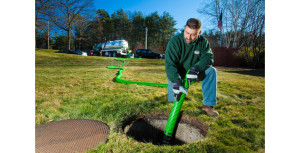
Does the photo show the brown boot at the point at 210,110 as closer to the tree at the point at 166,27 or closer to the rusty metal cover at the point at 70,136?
the rusty metal cover at the point at 70,136

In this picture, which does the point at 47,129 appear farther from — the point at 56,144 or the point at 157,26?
the point at 157,26

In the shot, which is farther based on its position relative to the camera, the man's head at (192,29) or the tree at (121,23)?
the tree at (121,23)

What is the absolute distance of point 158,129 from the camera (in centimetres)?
205

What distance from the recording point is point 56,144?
1.33 m

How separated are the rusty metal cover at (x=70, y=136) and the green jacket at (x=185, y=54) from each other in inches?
36.6

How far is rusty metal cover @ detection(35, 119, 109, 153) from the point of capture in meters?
1.28

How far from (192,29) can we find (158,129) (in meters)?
1.29

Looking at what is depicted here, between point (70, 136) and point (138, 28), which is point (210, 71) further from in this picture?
point (138, 28)

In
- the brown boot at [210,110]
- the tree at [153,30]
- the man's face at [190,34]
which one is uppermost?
the tree at [153,30]

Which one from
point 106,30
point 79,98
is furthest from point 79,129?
point 106,30

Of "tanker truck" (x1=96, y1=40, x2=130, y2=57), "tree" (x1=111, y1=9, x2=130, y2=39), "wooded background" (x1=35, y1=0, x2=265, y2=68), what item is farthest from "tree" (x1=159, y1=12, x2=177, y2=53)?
"tanker truck" (x1=96, y1=40, x2=130, y2=57)

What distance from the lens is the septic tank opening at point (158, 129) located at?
71.9 inches

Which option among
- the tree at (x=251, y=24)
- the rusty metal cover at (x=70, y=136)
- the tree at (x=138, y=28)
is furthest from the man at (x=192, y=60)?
the tree at (x=138, y=28)
